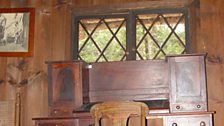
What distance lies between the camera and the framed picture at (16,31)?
4.34m

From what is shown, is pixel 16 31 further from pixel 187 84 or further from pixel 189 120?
pixel 189 120

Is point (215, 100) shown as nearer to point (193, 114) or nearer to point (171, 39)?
point (193, 114)

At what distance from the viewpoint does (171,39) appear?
4262 millimetres

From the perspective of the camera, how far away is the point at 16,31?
14.4ft

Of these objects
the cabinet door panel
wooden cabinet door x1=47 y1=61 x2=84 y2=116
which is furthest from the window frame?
the cabinet door panel

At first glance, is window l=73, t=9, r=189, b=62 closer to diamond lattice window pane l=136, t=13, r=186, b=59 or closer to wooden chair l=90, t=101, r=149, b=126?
diamond lattice window pane l=136, t=13, r=186, b=59

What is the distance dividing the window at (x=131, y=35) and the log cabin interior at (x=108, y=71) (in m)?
0.01

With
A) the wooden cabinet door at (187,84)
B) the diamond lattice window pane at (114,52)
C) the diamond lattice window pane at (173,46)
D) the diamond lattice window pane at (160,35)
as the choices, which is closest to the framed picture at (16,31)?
the diamond lattice window pane at (114,52)

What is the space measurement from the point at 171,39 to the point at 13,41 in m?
1.64

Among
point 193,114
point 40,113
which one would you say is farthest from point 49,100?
point 193,114

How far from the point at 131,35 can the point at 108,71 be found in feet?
1.52

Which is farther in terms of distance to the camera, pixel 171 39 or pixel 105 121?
pixel 171 39

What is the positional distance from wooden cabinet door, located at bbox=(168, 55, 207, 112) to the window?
0.45 m

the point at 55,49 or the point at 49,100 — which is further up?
the point at 55,49
